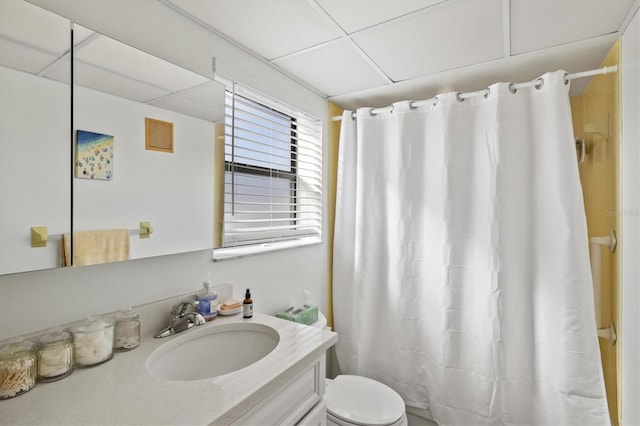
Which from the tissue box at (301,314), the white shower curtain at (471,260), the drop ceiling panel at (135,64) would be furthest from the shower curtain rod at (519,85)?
the tissue box at (301,314)

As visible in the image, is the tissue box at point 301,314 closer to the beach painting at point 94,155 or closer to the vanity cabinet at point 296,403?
the vanity cabinet at point 296,403

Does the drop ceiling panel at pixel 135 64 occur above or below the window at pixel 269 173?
above

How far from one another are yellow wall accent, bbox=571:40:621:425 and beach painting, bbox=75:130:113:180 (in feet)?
6.80

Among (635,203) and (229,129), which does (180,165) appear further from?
(635,203)

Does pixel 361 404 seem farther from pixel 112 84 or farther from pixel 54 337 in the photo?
pixel 112 84

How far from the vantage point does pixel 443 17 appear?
125 cm

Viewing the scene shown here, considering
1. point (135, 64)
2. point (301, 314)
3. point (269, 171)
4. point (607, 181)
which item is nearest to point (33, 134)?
point (135, 64)

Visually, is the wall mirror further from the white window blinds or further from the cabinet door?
the cabinet door

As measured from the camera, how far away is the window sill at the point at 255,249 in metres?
1.41

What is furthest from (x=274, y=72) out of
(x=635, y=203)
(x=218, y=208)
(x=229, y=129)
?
(x=635, y=203)

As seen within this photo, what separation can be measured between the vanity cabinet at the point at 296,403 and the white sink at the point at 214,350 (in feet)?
0.56

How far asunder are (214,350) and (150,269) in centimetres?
38

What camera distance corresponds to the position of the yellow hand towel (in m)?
0.90

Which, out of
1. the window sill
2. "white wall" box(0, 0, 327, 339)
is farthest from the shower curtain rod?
the window sill
